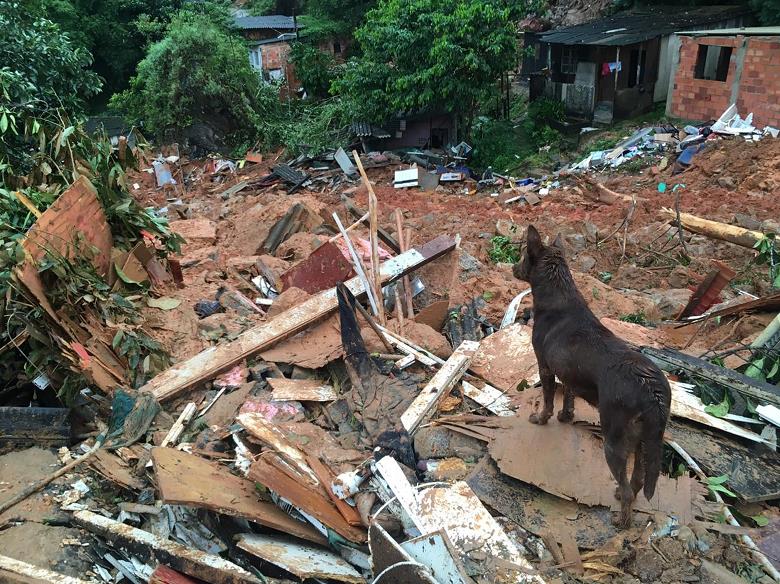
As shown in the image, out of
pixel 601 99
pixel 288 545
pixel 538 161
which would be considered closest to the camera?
pixel 288 545

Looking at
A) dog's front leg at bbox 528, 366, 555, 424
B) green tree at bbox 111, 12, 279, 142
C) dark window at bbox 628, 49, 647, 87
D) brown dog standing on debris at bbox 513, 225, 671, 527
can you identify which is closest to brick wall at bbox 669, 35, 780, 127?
dark window at bbox 628, 49, 647, 87

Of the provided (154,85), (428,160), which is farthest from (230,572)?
(154,85)

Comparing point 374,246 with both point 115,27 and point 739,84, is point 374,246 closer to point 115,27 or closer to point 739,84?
point 739,84

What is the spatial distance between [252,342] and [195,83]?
57.9 feet

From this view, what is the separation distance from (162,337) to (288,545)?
10.6ft

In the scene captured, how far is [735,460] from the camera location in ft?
14.5

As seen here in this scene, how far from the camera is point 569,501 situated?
4184 mm

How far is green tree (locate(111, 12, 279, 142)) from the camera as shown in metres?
20.7

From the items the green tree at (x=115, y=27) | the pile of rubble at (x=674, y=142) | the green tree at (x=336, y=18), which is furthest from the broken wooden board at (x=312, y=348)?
the green tree at (x=115, y=27)

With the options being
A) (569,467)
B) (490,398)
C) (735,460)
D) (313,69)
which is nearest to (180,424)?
(490,398)

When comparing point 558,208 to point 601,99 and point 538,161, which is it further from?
point 601,99

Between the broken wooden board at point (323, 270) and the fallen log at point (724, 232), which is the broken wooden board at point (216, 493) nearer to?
the broken wooden board at point (323, 270)

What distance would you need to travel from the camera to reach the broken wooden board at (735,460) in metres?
4.14

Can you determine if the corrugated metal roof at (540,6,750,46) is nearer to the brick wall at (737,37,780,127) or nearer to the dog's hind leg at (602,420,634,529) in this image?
the brick wall at (737,37,780,127)
